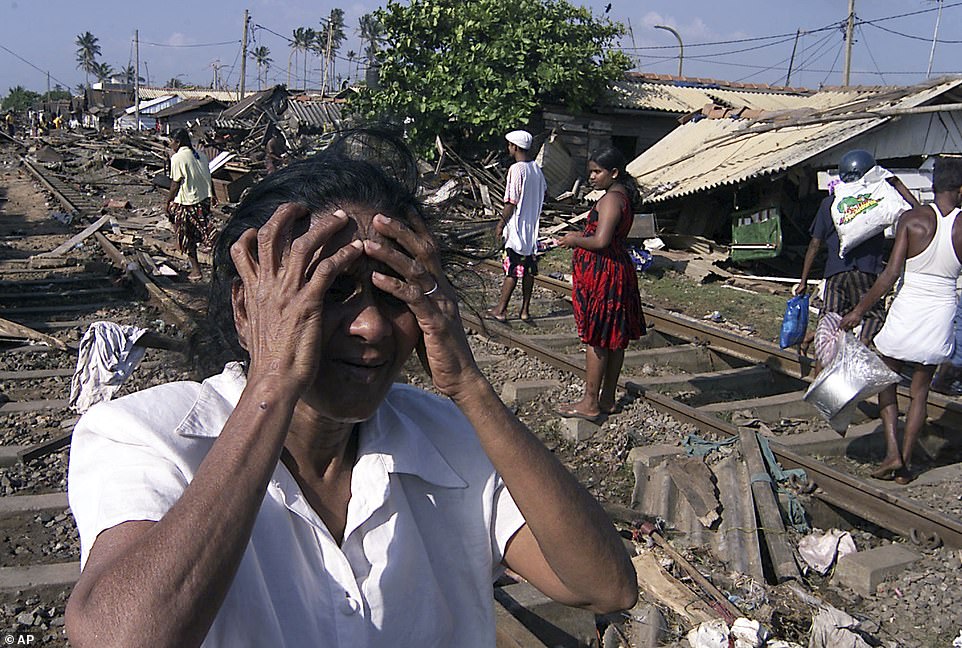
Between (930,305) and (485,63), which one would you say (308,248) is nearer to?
(930,305)

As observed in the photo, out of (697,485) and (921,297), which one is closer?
(697,485)

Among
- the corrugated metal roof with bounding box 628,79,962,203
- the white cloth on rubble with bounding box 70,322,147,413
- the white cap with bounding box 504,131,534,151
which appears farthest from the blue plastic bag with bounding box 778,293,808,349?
the corrugated metal roof with bounding box 628,79,962,203

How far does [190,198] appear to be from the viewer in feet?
34.1

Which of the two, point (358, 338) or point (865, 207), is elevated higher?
point (865, 207)

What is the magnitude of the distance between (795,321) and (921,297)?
58.4 inches

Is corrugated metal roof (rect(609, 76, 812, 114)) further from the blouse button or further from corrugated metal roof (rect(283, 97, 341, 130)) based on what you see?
the blouse button

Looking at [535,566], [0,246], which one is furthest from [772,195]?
[535,566]

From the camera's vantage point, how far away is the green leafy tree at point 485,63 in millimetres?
18016

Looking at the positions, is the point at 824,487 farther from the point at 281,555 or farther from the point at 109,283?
the point at 109,283

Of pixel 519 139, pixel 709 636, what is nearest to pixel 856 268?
pixel 519 139

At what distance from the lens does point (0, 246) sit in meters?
12.8

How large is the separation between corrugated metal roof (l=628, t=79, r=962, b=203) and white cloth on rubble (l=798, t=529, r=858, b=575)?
907cm

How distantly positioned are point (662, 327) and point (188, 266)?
6.58 metres

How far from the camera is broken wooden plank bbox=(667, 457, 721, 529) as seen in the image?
4734 mm
